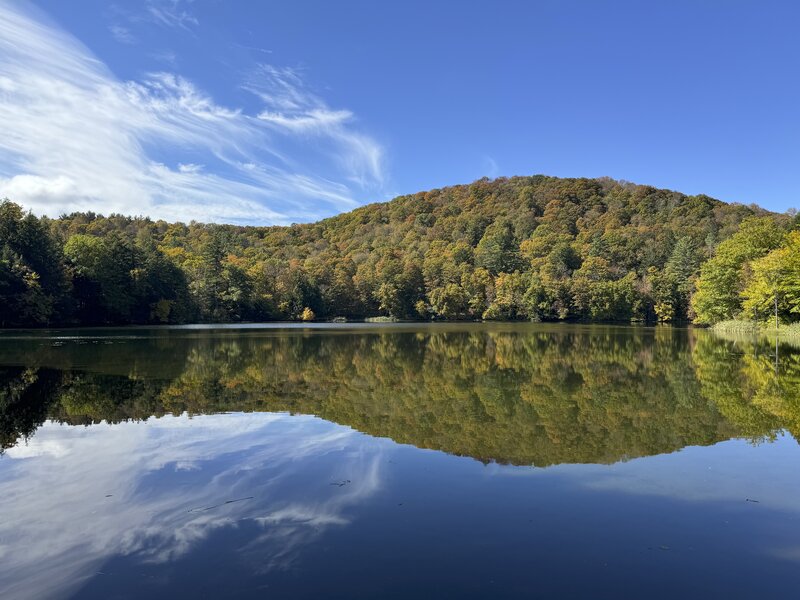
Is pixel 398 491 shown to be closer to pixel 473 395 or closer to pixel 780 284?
pixel 473 395

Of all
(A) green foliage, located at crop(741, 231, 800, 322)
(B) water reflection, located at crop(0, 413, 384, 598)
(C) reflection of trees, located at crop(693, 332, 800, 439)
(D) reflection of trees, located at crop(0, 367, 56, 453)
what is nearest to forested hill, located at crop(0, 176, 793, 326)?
(A) green foliage, located at crop(741, 231, 800, 322)

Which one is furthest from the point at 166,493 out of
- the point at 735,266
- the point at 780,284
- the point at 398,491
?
the point at 735,266

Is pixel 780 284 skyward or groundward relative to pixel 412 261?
groundward

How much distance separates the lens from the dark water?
4441 millimetres

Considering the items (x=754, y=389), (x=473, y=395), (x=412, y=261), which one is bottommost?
(x=473, y=395)

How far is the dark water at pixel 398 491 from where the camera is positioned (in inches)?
175

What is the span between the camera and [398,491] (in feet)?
21.4

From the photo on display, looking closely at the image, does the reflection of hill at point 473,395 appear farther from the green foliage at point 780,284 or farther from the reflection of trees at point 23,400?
the green foliage at point 780,284

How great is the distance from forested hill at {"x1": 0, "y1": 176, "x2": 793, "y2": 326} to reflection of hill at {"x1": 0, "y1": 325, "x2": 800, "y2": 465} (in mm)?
35426

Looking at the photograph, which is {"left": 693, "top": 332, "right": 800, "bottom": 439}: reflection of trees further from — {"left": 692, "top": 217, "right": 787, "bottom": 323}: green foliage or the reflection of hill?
{"left": 692, "top": 217, "right": 787, "bottom": 323}: green foliage

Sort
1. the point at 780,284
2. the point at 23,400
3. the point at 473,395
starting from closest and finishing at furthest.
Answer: the point at 23,400 < the point at 473,395 < the point at 780,284

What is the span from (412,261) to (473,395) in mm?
84013

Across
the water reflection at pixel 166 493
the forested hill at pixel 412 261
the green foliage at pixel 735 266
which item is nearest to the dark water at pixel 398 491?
the water reflection at pixel 166 493

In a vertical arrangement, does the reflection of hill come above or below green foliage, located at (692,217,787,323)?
below
